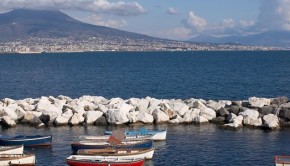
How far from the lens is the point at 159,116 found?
4678 cm

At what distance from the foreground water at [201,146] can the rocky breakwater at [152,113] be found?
1328mm

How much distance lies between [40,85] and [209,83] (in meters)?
29.7

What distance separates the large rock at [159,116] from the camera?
46812 mm

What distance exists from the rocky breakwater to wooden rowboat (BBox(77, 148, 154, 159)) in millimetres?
11994

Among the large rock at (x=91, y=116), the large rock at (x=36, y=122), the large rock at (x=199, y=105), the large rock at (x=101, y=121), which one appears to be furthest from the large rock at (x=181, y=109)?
the large rock at (x=36, y=122)

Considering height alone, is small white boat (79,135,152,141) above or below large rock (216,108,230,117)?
below

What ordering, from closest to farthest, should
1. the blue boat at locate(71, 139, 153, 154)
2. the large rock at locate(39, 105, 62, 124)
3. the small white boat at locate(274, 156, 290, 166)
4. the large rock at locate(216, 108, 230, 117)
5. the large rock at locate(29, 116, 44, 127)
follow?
the small white boat at locate(274, 156, 290, 166), the blue boat at locate(71, 139, 153, 154), the large rock at locate(29, 116, 44, 127), the large rock at locate(39, 105, 62, 124), the large rock at locate(216, 108, 230, 117)

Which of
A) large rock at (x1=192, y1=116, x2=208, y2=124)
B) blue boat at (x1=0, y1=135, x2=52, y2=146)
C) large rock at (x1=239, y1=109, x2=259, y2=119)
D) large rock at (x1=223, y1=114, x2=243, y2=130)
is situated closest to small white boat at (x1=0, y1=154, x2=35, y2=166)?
blue boat at (x1=0, y1=135, x2=52, y2=146)

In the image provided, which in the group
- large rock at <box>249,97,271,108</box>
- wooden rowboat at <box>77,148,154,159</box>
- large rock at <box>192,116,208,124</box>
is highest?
large rock at <box>249,97,271,108</box>

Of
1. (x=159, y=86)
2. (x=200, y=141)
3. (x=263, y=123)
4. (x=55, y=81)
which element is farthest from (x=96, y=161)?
(x=55, y=81)

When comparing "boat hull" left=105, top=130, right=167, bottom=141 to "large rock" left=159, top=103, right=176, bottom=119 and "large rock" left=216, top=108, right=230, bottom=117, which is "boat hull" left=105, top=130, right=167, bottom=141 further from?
"large rock" left=216, top=108, right=230, bottom=117

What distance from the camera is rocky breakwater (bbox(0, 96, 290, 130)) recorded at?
45766 millimetres

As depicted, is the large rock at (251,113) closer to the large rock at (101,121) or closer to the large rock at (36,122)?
the large rock at (101,121)

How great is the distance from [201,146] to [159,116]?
950cm
